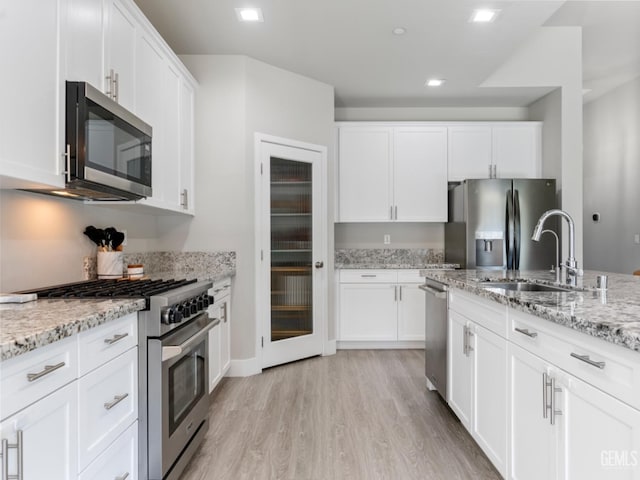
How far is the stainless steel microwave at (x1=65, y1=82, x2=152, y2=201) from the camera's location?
5.19ft

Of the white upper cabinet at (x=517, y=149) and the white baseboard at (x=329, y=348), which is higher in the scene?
the white upper cabinet at (x=517, y=149)

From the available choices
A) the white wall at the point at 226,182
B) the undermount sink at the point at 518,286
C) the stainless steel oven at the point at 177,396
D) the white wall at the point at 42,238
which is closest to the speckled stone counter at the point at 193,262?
the white wall at the point at 226,182

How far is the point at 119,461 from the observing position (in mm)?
1466

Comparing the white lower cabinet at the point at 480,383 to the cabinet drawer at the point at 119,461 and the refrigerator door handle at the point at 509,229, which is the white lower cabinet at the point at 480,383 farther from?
the refrigerator door handle at the point at 509,229

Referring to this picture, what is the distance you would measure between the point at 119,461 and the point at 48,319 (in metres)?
0.67

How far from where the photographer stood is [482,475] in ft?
6.39

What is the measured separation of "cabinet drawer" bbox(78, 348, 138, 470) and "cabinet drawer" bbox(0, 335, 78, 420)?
10 cm

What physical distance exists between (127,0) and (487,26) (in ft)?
8.17

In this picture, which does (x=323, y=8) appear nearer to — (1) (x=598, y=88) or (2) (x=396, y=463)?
(2) (x=396, y=463)

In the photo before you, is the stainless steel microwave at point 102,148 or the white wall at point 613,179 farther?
the white wall at point 613,179

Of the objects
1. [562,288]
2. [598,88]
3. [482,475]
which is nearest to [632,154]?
[598,88]

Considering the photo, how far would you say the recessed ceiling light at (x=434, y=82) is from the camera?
155 inches

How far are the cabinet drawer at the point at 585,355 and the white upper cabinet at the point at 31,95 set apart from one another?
194cm

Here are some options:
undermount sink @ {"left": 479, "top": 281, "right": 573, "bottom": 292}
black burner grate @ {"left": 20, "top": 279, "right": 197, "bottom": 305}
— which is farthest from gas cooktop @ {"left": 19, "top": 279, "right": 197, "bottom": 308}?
undermount sink @ {"left": 479, "top": 281, "right": 573, "bottom": 292}
